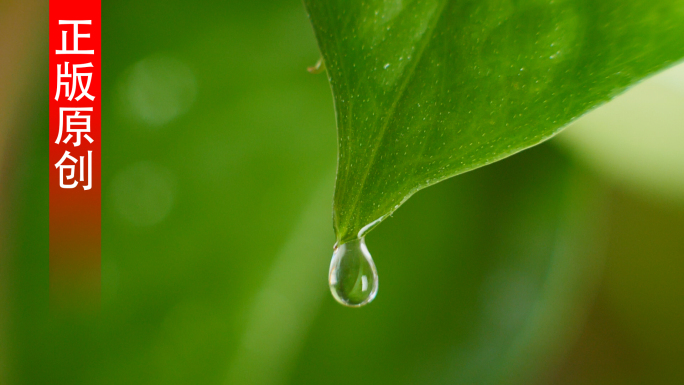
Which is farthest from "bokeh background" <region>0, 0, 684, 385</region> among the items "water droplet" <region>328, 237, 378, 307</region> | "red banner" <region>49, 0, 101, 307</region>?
"water droplet" <region>328, 237, 378, 307</region>

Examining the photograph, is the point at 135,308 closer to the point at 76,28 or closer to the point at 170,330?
the point at 170,330

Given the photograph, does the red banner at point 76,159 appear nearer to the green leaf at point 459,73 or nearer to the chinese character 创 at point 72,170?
the chinese character 创 at point 72,170

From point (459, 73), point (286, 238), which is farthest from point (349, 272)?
point (286, 238)

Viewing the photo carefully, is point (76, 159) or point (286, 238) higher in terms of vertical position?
point (76, 159)

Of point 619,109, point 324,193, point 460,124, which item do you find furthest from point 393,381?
point 460,124

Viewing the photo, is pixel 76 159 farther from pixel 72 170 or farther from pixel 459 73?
pixel 459 73

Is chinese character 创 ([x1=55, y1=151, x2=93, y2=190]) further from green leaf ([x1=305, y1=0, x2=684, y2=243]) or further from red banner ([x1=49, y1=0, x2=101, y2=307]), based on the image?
→ green leaf ([x1=305, y1=0, x2=684, y2=243])
